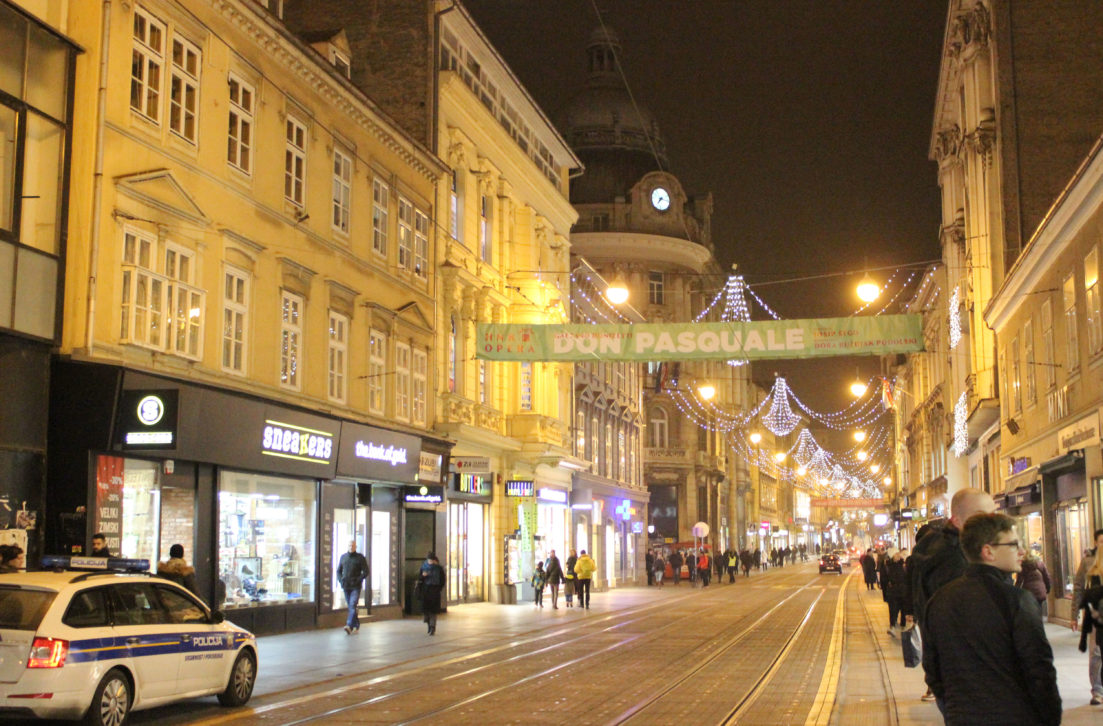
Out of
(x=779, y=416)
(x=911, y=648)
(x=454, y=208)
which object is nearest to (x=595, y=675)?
(x=911, y=648)

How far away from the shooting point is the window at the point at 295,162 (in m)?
24.5

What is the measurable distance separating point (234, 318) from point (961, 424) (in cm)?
3000

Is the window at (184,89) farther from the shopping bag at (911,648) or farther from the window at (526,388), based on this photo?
the window at (526,388)

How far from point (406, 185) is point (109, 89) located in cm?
1311

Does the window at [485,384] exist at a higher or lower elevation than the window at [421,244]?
lower

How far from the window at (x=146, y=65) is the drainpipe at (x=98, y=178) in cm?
70

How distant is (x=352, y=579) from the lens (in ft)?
79.4

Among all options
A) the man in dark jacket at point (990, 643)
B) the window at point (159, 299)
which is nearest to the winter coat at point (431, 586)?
the window at point (159, 299)

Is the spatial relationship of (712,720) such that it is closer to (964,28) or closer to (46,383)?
(46,383)

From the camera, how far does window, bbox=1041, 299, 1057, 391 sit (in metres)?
25.8

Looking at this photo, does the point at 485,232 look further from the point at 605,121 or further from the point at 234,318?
the point at 605,121

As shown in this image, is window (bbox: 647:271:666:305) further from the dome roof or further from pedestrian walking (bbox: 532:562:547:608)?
pedestrian walking (bbox: 532:562:547:608)

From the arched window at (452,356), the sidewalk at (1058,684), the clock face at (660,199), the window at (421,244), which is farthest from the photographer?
the clock face at (660,199)

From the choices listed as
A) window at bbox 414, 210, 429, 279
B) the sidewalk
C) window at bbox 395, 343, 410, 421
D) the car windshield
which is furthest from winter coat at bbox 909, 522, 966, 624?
window at bbox 414, 210, 429, 279
